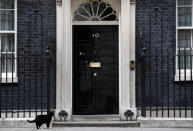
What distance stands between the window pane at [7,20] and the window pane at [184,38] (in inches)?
182

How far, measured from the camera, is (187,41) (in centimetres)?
1184

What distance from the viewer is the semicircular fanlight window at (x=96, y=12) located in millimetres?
11859

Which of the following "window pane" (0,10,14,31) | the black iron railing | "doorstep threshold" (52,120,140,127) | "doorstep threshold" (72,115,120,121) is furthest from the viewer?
"window pane" (0,10,14,31)

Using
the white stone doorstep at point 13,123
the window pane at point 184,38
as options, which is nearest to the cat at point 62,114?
the white stone doorstep at point 13,123

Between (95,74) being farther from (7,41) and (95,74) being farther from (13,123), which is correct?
(13,123)

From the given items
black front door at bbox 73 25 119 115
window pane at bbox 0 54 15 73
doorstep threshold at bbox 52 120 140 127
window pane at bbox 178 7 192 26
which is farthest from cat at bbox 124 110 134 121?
window pane at bbox 0 54 15 73

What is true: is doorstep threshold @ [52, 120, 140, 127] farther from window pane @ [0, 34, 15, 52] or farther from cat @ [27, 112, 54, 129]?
window pane @ [0, 34, 15, 52]

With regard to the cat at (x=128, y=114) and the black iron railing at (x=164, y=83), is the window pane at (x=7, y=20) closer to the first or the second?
the black iron railing at (x=164, y=83)

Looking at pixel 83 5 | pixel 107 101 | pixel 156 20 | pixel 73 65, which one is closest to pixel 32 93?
pixel 73 65

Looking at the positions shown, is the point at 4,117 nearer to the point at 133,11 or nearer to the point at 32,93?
the point at 32,93

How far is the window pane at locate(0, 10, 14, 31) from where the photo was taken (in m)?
11.8

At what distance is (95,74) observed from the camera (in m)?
→ 11.8

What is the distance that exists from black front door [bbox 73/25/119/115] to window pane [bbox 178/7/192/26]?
1.86 meters

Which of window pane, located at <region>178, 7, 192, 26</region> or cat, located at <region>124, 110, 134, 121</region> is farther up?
window pane, located at <region>178, 7, 192, 26</region>
